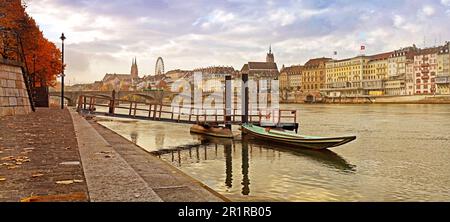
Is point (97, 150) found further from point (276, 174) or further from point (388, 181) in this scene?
point (388, 181)

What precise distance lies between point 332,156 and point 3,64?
61.1ft

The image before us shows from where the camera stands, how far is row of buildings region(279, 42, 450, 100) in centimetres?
14975

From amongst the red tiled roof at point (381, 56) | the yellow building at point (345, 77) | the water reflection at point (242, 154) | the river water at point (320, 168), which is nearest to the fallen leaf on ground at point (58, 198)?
the river water at point (320, 168)

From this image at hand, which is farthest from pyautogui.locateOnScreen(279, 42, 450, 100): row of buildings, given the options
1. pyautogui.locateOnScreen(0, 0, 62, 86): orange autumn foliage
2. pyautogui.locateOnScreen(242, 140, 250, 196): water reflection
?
pyautogui.locateOnScreen(242, 140, 250, 196): water reflection

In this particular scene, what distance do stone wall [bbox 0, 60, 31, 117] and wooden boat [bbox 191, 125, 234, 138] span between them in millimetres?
13136

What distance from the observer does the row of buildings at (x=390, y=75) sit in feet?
491

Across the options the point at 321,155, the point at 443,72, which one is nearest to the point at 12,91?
the point at 321,155

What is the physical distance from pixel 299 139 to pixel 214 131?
8422 mm

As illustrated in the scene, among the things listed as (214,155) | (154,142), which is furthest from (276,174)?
(154,142)

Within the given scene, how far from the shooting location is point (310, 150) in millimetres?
25062

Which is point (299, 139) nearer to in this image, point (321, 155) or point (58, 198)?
point (321, 155)

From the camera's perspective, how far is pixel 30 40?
39.9 m

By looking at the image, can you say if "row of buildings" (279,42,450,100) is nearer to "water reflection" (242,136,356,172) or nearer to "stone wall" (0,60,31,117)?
"water reflection" (242,136,356,172)
